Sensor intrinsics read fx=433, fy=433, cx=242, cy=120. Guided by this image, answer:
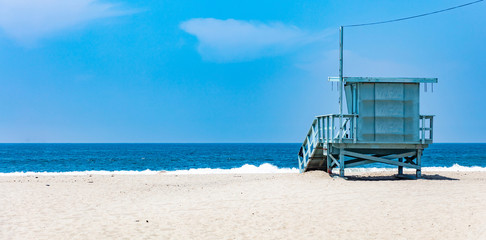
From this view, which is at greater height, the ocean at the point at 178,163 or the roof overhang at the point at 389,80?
the roof overhang at the point at 389,80

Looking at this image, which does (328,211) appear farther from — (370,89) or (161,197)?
(370,89)

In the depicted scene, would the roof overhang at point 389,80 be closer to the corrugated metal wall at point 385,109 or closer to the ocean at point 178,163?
the corrugated metal wall at point 385,109

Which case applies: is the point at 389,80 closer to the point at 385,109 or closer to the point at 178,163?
the point at 385,109

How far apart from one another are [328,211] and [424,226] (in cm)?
263

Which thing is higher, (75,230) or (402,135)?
(402,135)

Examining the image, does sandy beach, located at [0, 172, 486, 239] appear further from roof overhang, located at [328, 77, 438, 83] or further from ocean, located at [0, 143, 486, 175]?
ocean, located at [0, 143, 486, 175]

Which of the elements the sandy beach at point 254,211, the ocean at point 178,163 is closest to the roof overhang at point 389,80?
the sandy beach at point 254,211

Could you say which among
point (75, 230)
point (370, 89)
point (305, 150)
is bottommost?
point (75, 230)

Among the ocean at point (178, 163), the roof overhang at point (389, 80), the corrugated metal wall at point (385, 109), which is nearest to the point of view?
the roof overhang at point (389, 80)

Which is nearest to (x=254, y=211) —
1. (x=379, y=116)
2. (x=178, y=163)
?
(x=379, y=116)

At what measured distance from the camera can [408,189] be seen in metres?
16.1

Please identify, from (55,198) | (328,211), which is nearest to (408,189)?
(328,211)

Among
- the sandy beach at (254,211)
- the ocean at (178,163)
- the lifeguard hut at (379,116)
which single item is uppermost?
the lifeguard hut at (379,116)

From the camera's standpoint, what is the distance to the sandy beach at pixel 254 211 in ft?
32.6
